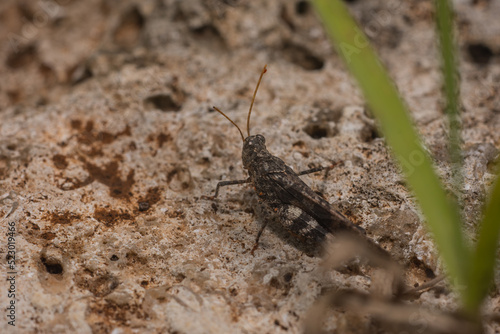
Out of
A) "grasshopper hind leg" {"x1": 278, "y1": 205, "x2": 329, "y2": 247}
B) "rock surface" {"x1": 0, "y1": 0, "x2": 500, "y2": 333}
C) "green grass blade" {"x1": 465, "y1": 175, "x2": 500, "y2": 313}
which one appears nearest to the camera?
"green grass blade" {"x1": 465, "y1": 175, "x2": 500, "y2": 313}

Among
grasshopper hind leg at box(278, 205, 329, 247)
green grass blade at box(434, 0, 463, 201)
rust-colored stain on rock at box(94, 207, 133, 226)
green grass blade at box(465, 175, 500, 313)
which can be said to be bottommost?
rust-colored stain on rock at box(94, 207, 133, 226)

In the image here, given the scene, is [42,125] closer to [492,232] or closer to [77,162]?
[77,162]

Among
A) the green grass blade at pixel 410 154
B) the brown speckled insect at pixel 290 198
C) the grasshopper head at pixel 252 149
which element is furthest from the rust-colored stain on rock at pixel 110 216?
the green grass blade at pixel 410 154

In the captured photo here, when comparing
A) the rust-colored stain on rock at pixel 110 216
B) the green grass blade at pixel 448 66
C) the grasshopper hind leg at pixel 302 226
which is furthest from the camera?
the rust-colored stain on rock at pixel 110 216

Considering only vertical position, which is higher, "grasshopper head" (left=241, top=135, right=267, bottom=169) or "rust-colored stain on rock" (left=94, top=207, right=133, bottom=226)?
"grasshopper head" (left=241, top=135, right=267, bottom=169)

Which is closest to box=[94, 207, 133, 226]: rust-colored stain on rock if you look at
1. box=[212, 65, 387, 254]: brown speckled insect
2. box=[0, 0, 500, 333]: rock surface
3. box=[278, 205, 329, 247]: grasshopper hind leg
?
box=[0, 0, 500, 333]: rock surface

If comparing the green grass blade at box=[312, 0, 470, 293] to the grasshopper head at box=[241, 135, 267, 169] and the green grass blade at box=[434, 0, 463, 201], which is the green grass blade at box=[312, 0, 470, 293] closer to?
the green grass blade at box=[434, 0, 463, 201]

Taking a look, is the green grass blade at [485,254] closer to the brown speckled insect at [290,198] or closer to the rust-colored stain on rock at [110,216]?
the brown speckled insect at [290,198]
